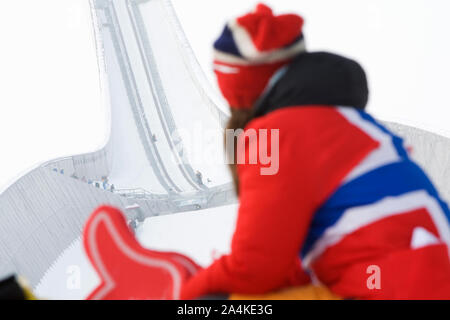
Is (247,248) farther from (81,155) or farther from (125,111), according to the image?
(125,111)

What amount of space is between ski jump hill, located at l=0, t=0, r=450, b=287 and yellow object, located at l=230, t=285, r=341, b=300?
1084 millimetres

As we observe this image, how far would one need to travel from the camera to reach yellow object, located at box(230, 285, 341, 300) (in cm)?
63

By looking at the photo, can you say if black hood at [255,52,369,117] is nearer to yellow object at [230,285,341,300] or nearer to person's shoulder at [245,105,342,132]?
person's shoulder at [245,105,342,132]

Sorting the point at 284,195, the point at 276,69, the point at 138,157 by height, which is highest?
the point at 276,69

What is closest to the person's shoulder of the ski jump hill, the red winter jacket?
the red winter jacket

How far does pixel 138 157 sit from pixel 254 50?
2.76 meters

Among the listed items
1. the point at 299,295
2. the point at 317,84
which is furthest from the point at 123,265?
the point at 317,84

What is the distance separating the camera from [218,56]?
691 mm

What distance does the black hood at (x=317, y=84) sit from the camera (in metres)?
0.64

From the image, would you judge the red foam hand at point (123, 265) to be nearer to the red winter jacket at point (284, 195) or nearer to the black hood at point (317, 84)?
the red winter jacket at point (284, 195)

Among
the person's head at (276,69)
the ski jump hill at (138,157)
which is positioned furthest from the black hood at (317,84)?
the ski jump hill at (138,157)

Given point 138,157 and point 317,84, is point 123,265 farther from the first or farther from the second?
point 138,157

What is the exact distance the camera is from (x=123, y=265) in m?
0.68

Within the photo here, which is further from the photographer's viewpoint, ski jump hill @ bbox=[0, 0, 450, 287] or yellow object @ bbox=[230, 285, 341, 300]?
ski jump hill @ bbox=[0, 0, 450, 287]
